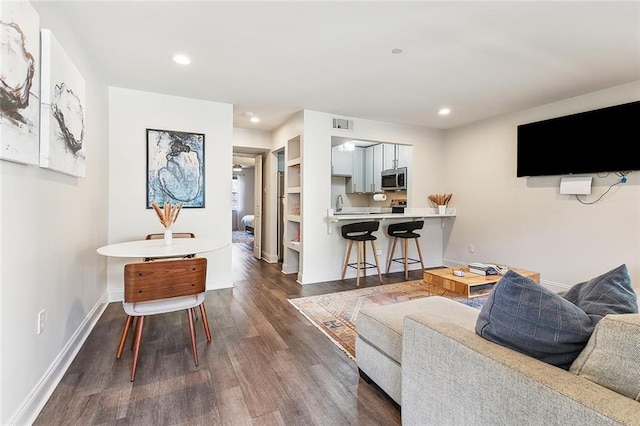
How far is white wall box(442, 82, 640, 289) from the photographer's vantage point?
324 cm

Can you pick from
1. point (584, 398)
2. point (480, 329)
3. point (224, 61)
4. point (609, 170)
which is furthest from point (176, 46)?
point (609, 170)

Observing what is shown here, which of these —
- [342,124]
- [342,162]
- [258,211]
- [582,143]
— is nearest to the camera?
[582,143]

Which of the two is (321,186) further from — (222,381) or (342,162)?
(222,381)

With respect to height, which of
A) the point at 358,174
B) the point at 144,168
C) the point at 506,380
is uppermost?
the point at 358,174

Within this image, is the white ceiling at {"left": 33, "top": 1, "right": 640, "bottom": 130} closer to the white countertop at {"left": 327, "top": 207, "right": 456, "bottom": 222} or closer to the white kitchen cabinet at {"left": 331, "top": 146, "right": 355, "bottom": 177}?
the white countertop at {"left": 327, "top": 207, "right": 456, "bottom": 222}

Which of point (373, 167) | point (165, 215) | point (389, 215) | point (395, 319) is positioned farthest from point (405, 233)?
point (165, 215)

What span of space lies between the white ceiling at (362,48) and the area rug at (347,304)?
2380 mm

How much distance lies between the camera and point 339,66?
110 inches

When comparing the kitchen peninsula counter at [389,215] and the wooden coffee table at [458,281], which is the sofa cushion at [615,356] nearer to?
the wooden coffee table at [458,281]

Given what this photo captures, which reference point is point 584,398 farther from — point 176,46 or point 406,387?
point 176,46

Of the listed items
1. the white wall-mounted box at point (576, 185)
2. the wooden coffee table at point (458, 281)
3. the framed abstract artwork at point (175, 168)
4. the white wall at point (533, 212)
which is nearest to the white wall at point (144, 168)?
the framed abstract artwork at point (175, 168)

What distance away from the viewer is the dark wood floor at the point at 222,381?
1568 mm

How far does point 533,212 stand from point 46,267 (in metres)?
5.02

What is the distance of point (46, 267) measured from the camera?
1782 mm
